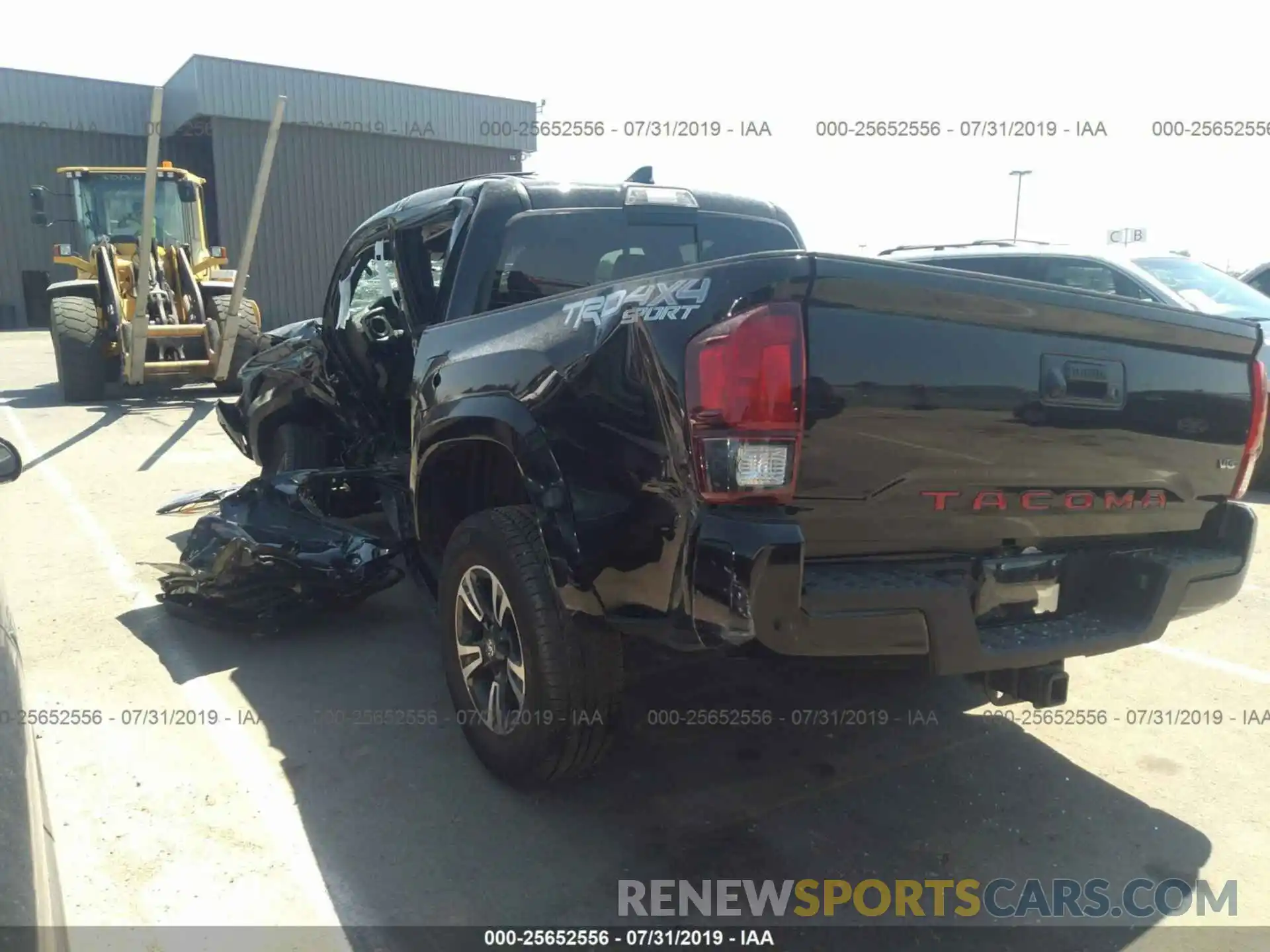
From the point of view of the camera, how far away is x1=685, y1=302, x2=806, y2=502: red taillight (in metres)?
2.21

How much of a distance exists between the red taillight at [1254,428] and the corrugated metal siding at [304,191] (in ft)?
89.3

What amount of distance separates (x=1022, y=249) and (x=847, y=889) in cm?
693

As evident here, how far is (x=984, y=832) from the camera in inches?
116

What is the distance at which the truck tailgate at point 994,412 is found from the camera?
229 cm

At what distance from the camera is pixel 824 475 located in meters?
2.28

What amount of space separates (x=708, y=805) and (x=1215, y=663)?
8.76ft

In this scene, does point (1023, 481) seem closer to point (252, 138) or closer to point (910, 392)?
point (910, 392)

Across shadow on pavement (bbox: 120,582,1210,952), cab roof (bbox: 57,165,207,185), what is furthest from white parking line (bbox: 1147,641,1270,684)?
cab roof (bbox: 57,165,207,185)

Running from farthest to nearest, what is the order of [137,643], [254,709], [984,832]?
1. [137,643]
2. [254,709]
3. [984,832]

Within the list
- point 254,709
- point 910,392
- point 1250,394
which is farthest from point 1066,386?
point 254,709

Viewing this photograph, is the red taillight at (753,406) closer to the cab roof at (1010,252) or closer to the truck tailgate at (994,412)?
the truck tailgate at (994,412)

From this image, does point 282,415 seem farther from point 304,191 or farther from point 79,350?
Answer: point 304,191

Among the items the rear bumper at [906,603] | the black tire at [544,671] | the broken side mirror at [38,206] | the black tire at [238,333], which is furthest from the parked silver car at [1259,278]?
the broken side mirror at [38,206]

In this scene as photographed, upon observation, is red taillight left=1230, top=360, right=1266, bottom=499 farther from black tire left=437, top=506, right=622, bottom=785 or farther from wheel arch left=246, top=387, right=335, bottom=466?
wheel arch left=246, top=387, right=335, bottom=466
